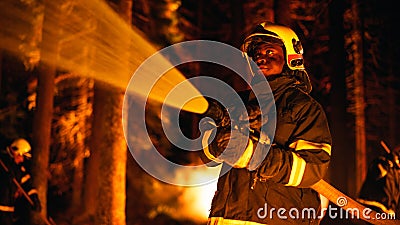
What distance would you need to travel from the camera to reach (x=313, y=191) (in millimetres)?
4496

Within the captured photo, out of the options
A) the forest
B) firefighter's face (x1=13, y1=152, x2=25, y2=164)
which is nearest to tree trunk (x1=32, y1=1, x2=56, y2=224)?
the forest

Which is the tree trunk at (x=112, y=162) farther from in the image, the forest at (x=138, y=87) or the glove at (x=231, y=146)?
the glove at (x=231, y=146)

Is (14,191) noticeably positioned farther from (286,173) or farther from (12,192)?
(286,173)

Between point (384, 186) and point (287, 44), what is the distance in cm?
513

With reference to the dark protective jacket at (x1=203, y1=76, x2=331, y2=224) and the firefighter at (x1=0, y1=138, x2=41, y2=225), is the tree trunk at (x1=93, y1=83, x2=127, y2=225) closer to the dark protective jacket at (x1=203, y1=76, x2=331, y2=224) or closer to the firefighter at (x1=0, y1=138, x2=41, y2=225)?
the firefighter at (x1=0, y1=138, x2=41, y2=225)

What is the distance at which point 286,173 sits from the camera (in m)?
4.02

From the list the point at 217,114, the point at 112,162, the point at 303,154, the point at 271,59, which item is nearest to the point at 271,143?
the point at 303,154

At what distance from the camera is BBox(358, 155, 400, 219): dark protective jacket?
8.91 m

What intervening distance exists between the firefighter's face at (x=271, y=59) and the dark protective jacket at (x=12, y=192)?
7.72m

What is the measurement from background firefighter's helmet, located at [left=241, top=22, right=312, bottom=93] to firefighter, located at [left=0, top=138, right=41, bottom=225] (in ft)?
25.2

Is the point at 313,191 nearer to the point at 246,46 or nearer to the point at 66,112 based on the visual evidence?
the point at 246,46

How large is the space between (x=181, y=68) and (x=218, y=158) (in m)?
14.4

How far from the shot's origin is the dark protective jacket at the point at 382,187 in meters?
8.91

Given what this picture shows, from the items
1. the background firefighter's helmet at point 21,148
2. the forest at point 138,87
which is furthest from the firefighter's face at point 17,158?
the forest at point 138,87
